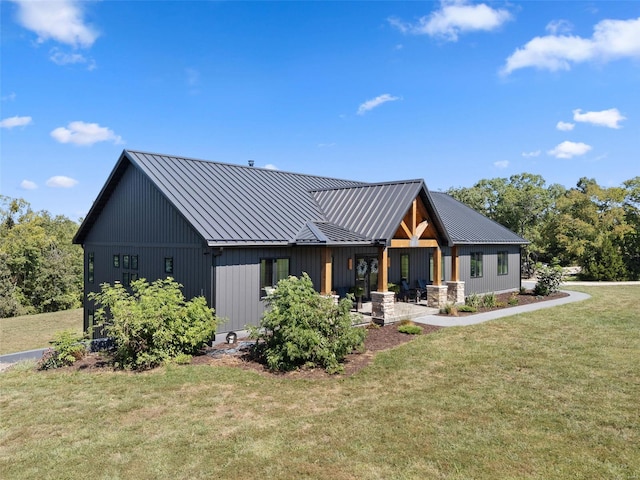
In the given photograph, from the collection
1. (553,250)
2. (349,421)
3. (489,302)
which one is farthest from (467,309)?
(553,250)

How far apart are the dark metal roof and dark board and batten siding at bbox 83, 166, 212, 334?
12995 mm

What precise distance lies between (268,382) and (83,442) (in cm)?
392

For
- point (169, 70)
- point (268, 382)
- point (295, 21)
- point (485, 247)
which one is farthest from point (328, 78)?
point (268, 382)

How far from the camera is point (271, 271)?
49.0 feet

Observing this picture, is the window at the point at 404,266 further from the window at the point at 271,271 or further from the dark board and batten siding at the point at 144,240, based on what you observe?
the dark board and batten siding at the point at 144,240

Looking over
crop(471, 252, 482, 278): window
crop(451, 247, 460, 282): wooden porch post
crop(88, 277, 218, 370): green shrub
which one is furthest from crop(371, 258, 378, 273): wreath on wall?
crop(88, 277, 218, 370): green shrub

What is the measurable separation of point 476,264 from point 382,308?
33.7 feet

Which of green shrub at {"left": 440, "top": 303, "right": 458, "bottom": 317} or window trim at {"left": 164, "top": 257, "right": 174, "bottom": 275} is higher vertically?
window trim at {"left": 164, "top": 257, "right": 174, "bottom": 275}

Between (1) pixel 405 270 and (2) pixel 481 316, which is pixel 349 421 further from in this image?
(1) pixel 405 270

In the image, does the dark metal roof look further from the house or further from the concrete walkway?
the concrete walkway

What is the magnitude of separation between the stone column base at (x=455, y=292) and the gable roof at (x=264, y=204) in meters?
2.50

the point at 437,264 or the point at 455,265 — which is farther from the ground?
the point at 437,264

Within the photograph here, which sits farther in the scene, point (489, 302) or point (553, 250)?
point (553, 250)

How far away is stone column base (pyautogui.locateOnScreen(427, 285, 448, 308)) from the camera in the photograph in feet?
62.5
